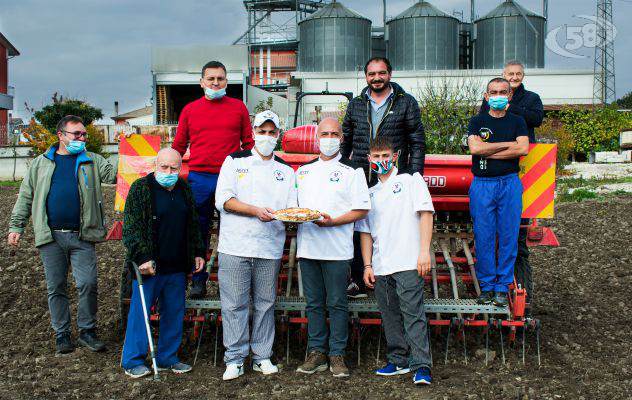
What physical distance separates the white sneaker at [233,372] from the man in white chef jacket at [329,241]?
0.45 metres

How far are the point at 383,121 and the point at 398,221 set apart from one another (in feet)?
3.44

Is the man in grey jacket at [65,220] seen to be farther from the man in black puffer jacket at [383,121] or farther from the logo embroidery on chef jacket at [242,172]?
the man in black puffer jacket at [383,121]

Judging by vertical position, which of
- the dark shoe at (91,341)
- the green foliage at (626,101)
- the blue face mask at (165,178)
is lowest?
the dark shoe at (91,341)

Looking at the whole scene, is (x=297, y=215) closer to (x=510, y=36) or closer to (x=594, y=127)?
(x=594, y=127)

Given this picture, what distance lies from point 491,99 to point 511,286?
1.61 m

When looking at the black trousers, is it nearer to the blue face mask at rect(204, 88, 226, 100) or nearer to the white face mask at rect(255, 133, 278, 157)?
the white face mask at rect(255, 133, 278, 157)

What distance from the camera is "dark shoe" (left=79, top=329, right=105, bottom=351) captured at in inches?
235

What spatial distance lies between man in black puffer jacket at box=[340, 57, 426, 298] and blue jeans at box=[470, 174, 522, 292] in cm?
59

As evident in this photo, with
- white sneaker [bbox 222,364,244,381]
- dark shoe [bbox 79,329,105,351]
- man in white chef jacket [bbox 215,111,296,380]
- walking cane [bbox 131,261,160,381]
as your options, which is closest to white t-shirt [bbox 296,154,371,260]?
man in white chef jacket [bbox 215,111,296,380]

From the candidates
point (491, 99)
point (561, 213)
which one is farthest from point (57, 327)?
point (561, 213)

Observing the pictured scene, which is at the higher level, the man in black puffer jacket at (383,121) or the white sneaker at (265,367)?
the man in black puffer jacket at (383,121)

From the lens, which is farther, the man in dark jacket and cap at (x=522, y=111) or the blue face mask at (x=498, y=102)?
the man in dark jacket and cap at (x=522, y=111)

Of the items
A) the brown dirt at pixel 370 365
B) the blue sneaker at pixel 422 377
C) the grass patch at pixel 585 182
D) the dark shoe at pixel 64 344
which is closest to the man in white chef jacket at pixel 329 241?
A: the brown dirt at pixel 370 365

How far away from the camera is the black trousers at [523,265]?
6121 millimetres
